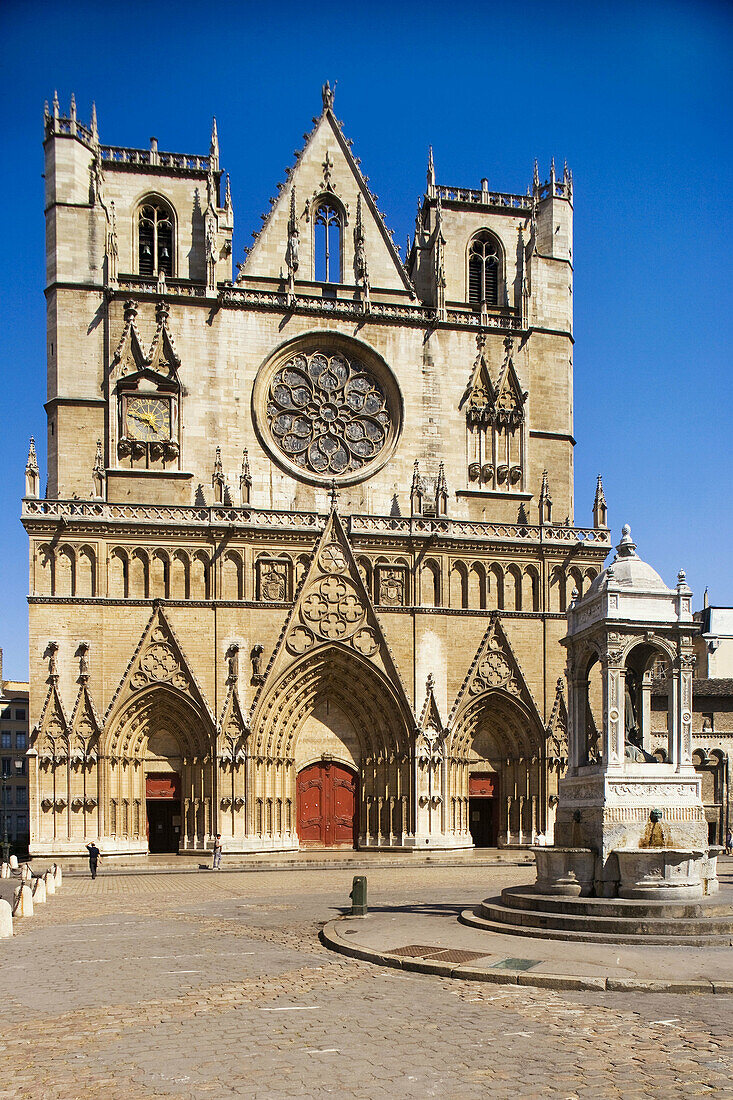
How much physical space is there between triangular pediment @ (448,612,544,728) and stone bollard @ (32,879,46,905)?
18509 mm

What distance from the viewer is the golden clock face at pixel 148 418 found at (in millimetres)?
39844

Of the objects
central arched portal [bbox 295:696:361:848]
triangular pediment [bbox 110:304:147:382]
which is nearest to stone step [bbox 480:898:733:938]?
central arched portal [bbox 295:696:361:848]

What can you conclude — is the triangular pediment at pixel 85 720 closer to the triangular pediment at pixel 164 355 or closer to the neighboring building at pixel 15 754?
the triangular pediment at pixel 164 355

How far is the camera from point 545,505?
139 feet

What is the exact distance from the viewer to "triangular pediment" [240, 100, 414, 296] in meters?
42.8

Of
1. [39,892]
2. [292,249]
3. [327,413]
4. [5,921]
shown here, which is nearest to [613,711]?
[5,921]

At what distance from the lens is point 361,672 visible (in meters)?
39.6

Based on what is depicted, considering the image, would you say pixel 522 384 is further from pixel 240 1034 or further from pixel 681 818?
pixel 240 1034

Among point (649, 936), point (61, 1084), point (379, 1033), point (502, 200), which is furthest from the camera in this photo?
point (502, 200)

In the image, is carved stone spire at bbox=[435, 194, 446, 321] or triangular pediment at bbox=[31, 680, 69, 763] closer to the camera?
triangular pediment at bbox=[31, 680, 69, 763]

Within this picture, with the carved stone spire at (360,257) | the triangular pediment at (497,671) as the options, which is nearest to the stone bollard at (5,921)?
the triangular pediment at (497,671)

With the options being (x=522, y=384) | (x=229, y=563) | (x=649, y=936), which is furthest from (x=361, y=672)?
(x=649, y=936)

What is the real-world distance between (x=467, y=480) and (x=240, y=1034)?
32980mm

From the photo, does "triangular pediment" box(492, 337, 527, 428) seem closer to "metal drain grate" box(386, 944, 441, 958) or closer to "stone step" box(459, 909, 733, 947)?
"stone step" box(459, 909, 733, 947)
